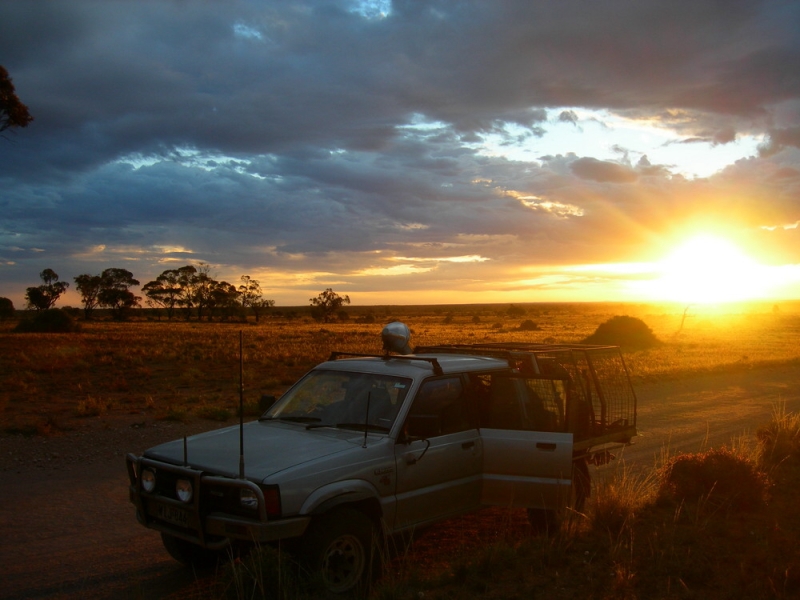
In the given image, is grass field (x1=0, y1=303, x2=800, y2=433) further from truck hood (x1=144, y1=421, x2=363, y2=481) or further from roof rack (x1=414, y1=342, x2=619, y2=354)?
truck hood (x1=144, y1=421, x2=363, y2=481)

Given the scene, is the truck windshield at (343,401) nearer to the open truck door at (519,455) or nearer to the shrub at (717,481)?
the open truck door at (519,455)

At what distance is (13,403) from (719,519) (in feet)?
51.6

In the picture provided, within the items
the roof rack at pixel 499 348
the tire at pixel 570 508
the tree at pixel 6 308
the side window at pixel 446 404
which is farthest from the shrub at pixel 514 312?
the side window at pixel 446 404

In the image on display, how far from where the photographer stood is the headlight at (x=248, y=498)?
4.48 meters

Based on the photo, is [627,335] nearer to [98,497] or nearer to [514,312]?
[98,497]

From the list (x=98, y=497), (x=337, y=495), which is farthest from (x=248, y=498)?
(x=98, y=497)

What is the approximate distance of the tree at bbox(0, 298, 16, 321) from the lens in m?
72.7

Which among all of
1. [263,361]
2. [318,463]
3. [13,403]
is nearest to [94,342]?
[263,361]

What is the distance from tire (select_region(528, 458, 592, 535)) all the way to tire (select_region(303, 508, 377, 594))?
1.85 m

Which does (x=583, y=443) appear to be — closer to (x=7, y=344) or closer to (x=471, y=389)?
(x=471, y=389)

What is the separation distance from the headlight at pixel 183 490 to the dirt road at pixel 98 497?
686 mm

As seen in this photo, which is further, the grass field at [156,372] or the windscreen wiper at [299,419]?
the grass field at [156,372]

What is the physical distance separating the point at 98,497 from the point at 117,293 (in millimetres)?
87428

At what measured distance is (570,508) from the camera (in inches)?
228
